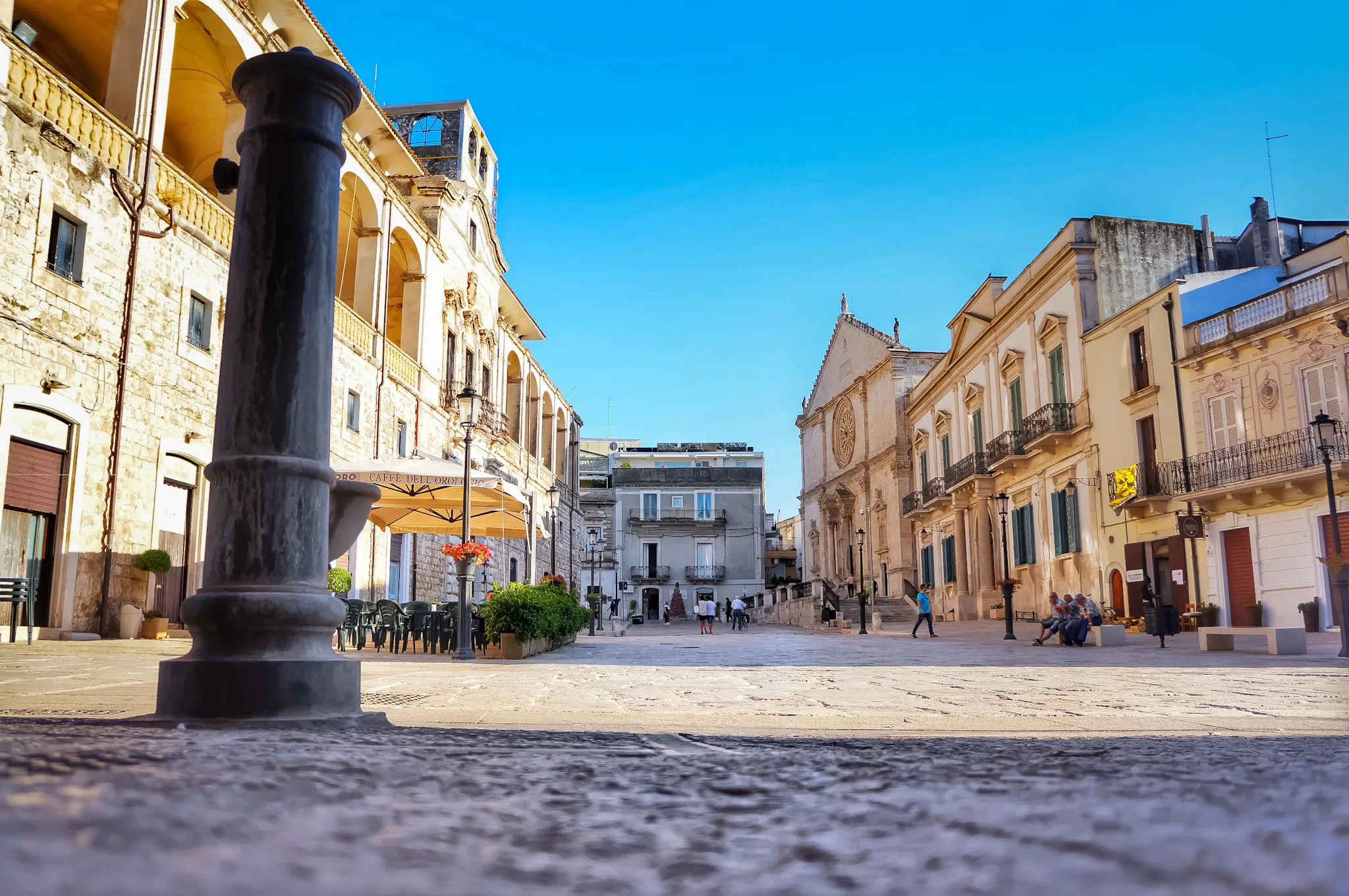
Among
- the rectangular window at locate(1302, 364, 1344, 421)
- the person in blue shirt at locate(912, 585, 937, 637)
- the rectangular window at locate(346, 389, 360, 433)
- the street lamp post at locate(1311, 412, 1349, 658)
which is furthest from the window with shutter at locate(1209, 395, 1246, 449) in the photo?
the rectangular window at locate(346, 389, 360, 433)

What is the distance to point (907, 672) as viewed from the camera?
9727 mm

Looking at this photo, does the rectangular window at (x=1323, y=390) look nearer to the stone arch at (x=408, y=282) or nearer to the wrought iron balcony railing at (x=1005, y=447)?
the wrought iron balcony railing at (x=1005, y=447)

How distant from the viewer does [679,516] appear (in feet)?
201

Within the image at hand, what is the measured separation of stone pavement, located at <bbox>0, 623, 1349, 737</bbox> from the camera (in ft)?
16.7

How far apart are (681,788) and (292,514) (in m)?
2.46

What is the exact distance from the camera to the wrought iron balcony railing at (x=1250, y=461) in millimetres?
17906

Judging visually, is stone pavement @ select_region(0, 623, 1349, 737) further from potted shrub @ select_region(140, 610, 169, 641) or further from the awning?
the awning

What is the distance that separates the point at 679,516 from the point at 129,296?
4939cm

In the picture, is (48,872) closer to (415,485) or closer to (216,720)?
(216,720)

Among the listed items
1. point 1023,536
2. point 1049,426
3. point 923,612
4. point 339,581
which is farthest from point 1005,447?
point 339,581

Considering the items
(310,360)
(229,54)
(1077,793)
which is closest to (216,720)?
(310,360)

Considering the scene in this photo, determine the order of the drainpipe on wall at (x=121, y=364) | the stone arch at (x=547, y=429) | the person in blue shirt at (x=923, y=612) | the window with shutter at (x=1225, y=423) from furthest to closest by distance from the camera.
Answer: the stone arch at (x=547, y=429) → the person in blue shirt at (x=923, y=612) → the window with shutter at (x=1225, y=423) → the drainpipe on wall at (x=121, y=364)

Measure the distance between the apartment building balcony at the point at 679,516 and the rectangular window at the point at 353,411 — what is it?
41.2 meters

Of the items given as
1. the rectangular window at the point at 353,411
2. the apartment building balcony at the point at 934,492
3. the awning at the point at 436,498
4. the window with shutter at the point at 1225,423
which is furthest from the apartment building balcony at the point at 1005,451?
the rectangular window at the point at 353,411
